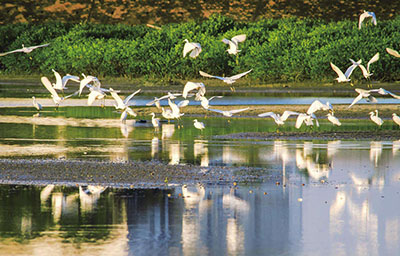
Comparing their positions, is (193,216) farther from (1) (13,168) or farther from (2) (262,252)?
(1) (13,168)

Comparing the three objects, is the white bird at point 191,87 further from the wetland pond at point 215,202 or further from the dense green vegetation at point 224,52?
the dense green vegetation at point 224,52

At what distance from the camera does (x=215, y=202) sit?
11.1 meters

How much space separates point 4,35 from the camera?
5409 centimetres

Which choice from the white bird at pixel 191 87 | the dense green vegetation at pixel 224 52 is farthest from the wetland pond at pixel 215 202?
the dense green vegetation at pixel 224 52

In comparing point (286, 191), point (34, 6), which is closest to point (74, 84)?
point (34, 6)

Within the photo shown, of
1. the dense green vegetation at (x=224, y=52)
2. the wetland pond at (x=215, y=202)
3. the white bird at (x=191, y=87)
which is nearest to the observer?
the wetland pond at (x=215, y=202)

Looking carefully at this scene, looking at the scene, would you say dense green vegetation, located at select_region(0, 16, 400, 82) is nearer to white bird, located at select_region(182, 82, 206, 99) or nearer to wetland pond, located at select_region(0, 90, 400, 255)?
white bird, located at select_region(182, 82, 206, 99)

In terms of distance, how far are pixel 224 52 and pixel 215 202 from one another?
33.3 meters

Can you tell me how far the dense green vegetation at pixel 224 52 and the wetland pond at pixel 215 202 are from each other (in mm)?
22674

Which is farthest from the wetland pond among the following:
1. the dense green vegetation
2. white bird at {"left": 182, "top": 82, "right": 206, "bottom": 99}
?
the dense green vegetation

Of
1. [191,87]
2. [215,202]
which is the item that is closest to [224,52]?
[191,87]

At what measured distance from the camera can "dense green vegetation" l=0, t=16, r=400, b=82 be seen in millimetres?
40969

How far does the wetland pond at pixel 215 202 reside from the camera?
8867 millimetres

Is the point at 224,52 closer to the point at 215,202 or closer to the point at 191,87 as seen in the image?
the point at 191,87
